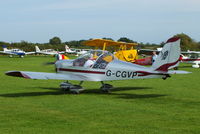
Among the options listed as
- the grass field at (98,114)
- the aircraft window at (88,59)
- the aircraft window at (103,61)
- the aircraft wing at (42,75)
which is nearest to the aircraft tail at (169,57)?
the grass field at (98,114)

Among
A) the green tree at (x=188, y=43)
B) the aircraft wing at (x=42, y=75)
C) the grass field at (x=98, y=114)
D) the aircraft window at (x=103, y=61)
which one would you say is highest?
the green tree at (x=188, y=43)

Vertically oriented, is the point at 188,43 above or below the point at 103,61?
above

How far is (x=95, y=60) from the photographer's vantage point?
11.3 meters

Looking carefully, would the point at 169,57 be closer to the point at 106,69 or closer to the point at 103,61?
the point at 106,69

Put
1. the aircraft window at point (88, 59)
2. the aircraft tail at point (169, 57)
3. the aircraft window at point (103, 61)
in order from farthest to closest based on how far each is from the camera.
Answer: the aircraft window at point (88, 59) < the aircraft window at point (103, 61) < the aircraft tail at point (169, 57)

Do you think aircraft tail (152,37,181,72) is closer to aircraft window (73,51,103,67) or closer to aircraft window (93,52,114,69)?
aircraft window (93,52,114,69)

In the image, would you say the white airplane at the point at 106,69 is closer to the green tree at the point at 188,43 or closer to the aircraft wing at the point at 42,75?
the aircraft wing at the point at 42,75

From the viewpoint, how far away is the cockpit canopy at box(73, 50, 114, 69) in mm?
11147

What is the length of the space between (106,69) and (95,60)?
23.1 inches

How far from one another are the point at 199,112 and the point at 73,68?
16.1ft

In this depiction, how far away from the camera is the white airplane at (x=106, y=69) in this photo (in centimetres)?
997

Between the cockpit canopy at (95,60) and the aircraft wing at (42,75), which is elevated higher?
the cockpit canopy at (95,60)

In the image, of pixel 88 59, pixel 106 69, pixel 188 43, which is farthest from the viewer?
pixel 188 43

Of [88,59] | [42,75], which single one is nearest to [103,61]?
[88,59]
